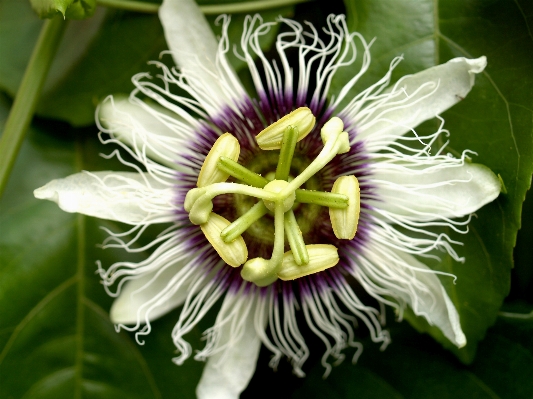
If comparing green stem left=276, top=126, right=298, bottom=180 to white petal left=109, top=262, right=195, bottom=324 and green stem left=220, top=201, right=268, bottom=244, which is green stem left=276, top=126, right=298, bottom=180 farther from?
white petal left=109, top=262, right=195, bottom=324

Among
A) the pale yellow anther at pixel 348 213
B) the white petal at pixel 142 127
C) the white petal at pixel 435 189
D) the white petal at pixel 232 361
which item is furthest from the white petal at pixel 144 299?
the white petal at pixel 435 189

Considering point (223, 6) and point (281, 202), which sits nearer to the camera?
point (281, 202)

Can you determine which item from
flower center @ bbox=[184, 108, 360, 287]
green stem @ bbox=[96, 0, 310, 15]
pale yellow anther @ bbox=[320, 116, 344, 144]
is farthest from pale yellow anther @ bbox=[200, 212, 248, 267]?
green stem @ bbox=[96, 0, 310, 15]

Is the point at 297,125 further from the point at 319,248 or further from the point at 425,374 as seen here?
the point at 425,374

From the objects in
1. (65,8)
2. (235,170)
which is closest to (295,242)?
(235,170)

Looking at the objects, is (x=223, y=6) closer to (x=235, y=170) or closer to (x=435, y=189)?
(x=235, y=170)

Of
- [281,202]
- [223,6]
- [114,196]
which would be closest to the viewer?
[281,202]

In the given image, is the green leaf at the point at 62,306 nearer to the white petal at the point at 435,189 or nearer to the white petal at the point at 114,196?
the white petal at the point at 114,196
